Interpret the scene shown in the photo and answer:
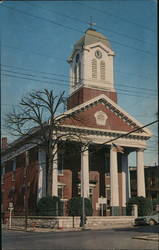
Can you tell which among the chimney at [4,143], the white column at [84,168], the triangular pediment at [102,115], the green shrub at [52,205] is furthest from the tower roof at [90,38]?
the green shrub at [52,205]

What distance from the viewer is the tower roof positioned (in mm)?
1803

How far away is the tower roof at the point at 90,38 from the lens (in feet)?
5.91

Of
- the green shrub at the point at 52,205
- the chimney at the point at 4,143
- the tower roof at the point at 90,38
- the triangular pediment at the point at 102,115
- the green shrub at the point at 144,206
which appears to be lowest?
the green shrub at the point at 52,205

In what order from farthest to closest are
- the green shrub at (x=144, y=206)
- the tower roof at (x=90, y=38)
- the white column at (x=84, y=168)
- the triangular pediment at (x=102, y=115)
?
the white column at (x=84, y=168) < the green shrub at (x=144, y=206) < the triangular pediment at (x=102, y=115) < the tower roof at (x=90, y=38)

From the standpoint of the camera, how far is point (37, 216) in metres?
7.36

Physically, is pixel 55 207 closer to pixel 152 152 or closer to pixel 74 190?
pixel 74 190

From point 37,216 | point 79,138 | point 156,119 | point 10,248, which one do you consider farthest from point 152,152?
point 37,216

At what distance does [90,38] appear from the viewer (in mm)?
1834

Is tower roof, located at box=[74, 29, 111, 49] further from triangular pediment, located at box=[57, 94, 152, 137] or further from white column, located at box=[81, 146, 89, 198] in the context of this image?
white column, located at box=[81, 146, 89, 198]

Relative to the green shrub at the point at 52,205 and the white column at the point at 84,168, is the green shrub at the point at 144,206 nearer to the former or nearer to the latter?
the white column at the point at 84,168

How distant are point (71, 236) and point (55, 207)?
8.05 meters

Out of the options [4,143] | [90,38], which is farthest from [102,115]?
[4,143]

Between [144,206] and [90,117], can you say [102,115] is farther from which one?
[144,206]

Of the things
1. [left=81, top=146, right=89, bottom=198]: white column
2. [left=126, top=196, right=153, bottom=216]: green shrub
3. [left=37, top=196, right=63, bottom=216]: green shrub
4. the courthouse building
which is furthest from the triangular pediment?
[left=37, top=196, right=63, bottom=216]: green shrub
